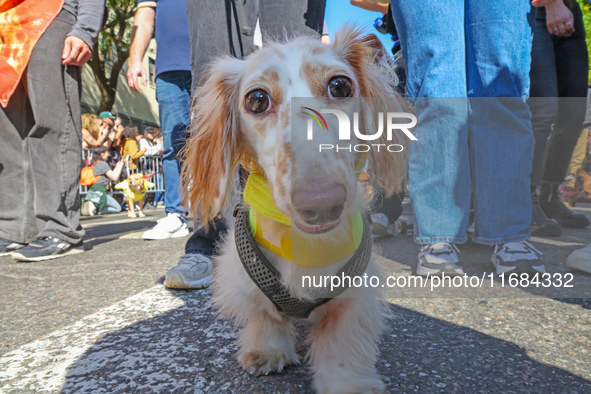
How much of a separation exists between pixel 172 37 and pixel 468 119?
2895 millimetres

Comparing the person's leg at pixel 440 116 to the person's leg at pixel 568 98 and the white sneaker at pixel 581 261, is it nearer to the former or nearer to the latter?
the white sneaker at pixel 581 261

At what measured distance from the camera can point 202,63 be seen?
2371mm

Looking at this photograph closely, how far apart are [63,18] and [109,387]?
3.36 m

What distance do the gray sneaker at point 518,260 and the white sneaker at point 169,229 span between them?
345cm

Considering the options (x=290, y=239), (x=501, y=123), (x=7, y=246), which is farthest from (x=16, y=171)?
(x=501, y=123)

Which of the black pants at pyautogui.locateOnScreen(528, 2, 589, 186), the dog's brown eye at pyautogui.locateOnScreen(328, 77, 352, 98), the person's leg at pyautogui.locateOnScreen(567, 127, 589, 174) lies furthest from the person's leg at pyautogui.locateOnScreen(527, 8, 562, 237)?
the dog's brown eye at pyautogui.locateOnScreen(328, 77, 352, 98)

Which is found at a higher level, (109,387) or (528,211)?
(528,211)

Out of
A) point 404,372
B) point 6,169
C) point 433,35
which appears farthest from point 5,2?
point 404,372

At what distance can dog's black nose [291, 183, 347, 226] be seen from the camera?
1.05 metres

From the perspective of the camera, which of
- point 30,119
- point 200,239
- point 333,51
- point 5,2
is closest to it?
point 333,51

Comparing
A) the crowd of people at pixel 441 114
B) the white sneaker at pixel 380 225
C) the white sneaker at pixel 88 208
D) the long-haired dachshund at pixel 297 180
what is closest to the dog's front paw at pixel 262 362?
the long-haired dachshund at pixel 297 180

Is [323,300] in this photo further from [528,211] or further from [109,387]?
[528,211]

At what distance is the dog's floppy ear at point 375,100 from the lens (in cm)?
164

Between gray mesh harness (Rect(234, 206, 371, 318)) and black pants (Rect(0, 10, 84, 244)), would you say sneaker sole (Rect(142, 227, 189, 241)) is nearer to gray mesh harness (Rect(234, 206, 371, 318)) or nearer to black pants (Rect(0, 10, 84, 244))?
black pants (Rect(0, 10, 84, 244))
